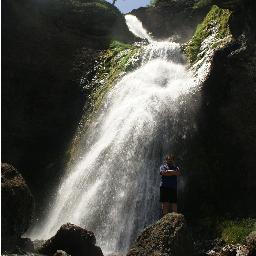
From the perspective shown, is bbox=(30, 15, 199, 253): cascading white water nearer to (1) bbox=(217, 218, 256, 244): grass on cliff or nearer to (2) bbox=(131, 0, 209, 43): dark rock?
(1) bbox=(217, 218, 256, 244): grass on cliff

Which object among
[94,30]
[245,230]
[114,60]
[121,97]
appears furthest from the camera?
[94,30]

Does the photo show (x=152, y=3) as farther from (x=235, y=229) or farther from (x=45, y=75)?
(x=235, y=229)

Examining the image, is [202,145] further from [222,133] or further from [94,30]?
[94,30]

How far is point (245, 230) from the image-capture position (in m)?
14.9

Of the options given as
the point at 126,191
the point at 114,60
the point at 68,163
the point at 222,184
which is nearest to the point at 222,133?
the point at 222,184

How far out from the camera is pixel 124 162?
19188 millimetres

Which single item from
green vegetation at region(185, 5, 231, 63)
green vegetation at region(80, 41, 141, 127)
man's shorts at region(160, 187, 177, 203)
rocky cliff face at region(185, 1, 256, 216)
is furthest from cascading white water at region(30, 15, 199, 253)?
man's shorts at region(160, 187, 177, 203)

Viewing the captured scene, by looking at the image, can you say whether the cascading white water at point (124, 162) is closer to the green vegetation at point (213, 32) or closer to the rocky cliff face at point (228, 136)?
the rocky cliff face at point (228, 136)

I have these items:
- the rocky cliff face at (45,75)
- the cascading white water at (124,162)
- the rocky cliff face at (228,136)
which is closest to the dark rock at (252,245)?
the rocky cliff face at (228,136)

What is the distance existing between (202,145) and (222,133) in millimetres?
1006

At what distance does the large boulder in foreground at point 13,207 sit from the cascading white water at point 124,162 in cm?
500

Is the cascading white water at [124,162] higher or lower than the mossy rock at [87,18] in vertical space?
lower

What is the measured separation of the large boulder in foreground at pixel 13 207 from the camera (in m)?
11.2

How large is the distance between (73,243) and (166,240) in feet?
10.7
